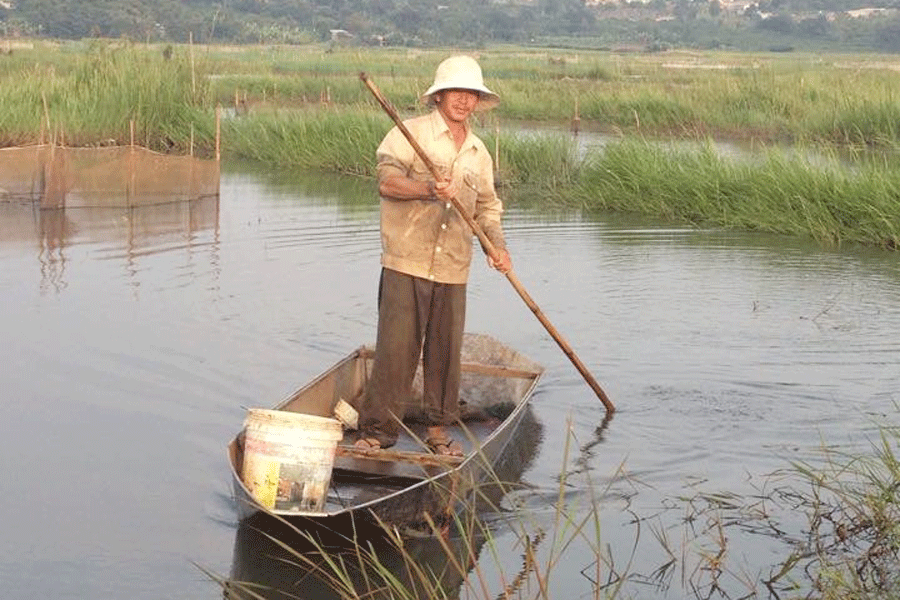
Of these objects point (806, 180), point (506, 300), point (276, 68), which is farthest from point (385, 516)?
point (276, 68)

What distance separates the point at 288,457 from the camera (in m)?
5.84

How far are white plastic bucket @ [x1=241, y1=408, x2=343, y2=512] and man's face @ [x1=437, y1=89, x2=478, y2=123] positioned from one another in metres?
1.37

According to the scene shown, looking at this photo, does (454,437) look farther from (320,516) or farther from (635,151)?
(635,151)

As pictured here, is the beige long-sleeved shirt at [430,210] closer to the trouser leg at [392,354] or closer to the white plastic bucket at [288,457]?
the trouser leg at [392,354]

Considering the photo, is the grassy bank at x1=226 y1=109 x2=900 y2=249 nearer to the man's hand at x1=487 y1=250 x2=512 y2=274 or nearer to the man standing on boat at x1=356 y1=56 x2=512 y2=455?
the man's hand at x1=487 y1=250 x2=512 y2=274

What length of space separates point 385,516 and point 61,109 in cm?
1275

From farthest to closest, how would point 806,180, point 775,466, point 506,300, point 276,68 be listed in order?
point 276,68 < point 806,180 < point 506,300 < point 775,466

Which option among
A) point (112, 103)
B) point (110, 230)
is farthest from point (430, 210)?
point (112, 103)

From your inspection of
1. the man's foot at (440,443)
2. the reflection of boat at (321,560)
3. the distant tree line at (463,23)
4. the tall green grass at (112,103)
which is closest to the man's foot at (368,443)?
the man's foot at (440,443)

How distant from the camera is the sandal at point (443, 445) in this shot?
21.8 ft

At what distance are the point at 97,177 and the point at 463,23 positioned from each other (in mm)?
81628

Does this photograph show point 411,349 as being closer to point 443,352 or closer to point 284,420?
point 443,352

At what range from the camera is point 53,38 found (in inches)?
2271

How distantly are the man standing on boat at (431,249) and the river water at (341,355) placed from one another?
629 millimetres
